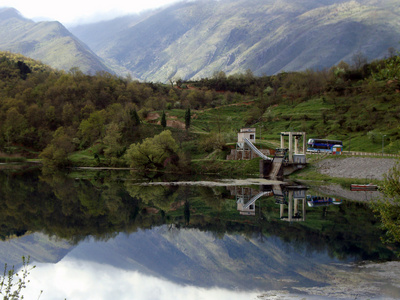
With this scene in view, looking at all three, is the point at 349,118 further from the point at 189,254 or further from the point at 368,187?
the point at 189,254

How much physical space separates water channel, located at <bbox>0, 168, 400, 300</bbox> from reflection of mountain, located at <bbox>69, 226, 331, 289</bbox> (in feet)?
0.15

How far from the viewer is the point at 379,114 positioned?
247ft

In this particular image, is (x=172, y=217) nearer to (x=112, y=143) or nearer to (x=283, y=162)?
(x=283, y=162)

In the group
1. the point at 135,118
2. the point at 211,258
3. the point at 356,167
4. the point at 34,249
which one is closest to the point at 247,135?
the point at 356,167

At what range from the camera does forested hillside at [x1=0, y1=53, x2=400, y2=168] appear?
237ft

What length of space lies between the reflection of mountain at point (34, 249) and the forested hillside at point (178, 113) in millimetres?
41064

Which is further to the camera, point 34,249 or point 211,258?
point 34,249

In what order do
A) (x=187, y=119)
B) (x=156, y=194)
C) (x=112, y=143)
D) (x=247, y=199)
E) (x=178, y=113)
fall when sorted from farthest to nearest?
(x=178, y=113), (x=187, y=119), (x=112, y=143), (x=156, y=194), (x=247, y=199)

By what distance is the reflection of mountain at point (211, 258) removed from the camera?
52.5 ft

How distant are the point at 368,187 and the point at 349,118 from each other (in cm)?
3995

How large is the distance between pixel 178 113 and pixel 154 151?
38.0 m

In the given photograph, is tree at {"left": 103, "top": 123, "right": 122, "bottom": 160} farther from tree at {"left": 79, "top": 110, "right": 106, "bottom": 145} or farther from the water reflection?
the water reflection

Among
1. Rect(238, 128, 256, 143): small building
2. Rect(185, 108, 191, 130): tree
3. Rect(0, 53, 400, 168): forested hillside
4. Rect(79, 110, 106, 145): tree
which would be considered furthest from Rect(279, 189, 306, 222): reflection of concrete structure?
Rect(79, 110, 106, 145): tree

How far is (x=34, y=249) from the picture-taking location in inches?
810
